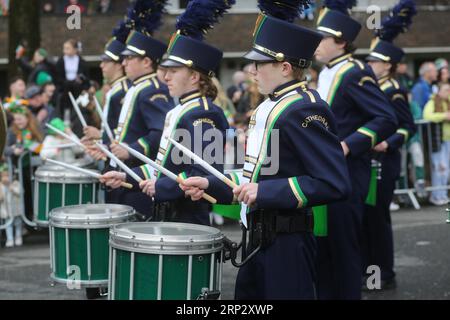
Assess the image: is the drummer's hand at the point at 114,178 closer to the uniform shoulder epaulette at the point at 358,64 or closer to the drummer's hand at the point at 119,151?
the drummer's hand at the point at 119,151

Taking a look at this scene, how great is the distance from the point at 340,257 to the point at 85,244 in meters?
1.74


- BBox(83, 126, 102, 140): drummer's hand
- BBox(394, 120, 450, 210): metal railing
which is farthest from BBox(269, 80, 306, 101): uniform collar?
BBox(394, 120, 450, 210): metal railing

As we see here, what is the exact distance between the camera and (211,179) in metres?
4.80

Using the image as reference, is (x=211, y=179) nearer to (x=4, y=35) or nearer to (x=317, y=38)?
(x=317, y=38)

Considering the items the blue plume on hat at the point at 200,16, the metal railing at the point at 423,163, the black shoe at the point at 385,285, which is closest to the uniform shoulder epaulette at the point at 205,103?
the blue plume on hat at the point at 200,16

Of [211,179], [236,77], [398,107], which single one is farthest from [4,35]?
[211,179]

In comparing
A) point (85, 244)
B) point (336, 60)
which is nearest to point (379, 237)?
point (336, 60)

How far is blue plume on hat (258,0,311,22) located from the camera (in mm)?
4648

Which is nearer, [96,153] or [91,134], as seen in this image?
[96,153]

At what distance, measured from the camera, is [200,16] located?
577 centimetres

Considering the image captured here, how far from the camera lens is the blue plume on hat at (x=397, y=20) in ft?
28.6

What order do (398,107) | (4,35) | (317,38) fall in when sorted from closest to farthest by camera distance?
(317,38) → (398,107) → (4,35)

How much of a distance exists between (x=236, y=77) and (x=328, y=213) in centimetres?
1028

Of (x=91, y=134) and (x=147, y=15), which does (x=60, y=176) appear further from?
(x=147, y=15)
